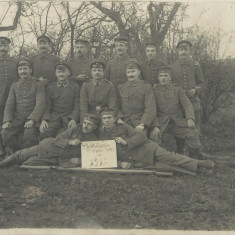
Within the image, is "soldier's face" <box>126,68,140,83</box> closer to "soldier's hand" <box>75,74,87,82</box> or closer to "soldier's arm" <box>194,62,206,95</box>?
"soldier's hand" <box>75,74,87,82</box>

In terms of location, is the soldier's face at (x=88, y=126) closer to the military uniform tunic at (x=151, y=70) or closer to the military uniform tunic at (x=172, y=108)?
the military uniform tunic at (x=172, y=108)

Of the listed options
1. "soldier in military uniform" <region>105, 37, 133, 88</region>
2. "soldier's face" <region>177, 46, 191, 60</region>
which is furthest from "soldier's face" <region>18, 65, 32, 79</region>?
"soldier's face" <region>177, 46, 191, 60</region>

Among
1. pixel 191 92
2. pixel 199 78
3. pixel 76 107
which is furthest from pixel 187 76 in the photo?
pixel 76 107

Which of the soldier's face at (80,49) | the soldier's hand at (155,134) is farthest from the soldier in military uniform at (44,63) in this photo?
the soldier's hand at (155,134)

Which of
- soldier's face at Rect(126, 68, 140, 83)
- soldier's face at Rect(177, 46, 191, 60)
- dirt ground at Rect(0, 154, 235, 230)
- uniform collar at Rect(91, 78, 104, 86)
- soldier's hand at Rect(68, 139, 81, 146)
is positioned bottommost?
dirt ground at Rect(0, 154, 235, 230)

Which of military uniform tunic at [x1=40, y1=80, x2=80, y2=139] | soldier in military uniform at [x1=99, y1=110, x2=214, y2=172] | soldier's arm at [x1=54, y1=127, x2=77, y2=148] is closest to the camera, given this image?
soldier in military uniform at [x1=99, y1=110, x2=214, y2=172]

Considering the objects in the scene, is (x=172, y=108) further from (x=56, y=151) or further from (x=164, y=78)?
(x=56, y=151)

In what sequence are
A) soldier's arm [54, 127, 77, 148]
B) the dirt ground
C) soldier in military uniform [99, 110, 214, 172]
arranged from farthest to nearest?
soldier's arm [54, 127, 77, 148], soldier in military uniform [99, 110, 214, 172], the dirt ground

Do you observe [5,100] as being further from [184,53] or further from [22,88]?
[184,53]
